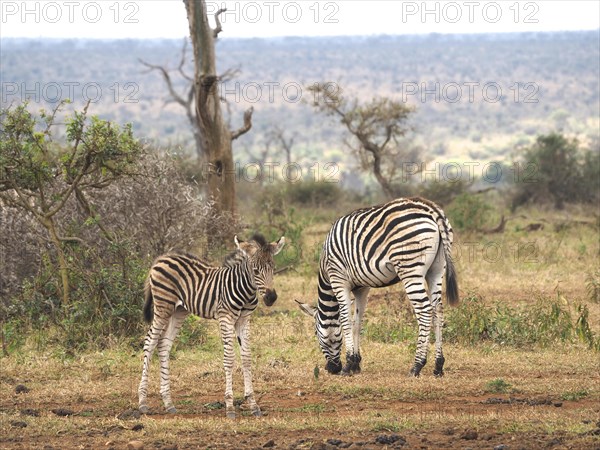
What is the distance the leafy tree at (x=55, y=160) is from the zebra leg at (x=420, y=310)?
4.03m

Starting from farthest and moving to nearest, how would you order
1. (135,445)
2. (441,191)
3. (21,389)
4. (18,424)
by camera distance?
(441,191), (21,389), (18,424), (135,445)

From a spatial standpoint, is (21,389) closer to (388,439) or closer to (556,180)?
(388,439)

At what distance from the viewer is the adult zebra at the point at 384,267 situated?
10297mm

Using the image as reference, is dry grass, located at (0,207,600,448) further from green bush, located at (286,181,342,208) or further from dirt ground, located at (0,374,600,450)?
green bush, located at (286,181,342,208)

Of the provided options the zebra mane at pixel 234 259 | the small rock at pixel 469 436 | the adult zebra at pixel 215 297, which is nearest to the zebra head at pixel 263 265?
the adult zebra at pixel 215 297

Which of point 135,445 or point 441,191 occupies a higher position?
point 441,191

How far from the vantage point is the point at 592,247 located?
1958 cm

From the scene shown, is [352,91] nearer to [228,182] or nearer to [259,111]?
[259,111]

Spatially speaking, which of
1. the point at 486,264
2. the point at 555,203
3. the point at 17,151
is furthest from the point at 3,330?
the point at 555,203

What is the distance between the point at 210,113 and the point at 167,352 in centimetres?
971

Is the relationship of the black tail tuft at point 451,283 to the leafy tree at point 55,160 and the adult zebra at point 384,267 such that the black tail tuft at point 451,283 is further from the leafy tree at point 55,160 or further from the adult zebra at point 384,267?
the leafy tree at point 55,160

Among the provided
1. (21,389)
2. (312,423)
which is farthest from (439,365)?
(21,389)

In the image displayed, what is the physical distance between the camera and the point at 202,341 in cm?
1215

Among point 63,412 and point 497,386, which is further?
point 497,386
